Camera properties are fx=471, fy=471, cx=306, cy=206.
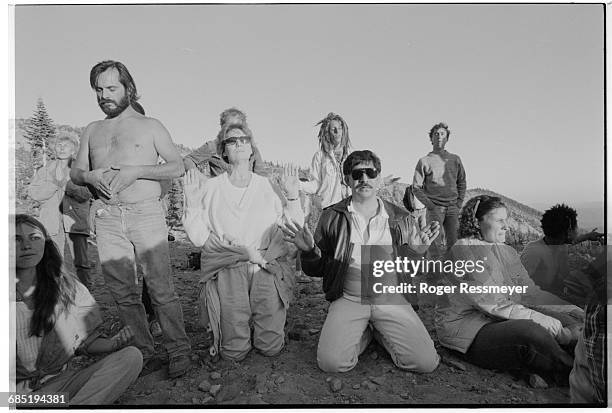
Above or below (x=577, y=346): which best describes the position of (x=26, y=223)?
above

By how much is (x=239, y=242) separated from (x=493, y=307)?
203 centimetres

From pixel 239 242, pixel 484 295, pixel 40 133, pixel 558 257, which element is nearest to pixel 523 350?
pixel 484 295

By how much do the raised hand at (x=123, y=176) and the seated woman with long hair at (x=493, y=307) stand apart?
2511 millimetres

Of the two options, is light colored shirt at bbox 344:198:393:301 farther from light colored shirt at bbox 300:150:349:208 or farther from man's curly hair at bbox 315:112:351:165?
man's curly hair at bbox 315:112:351:165

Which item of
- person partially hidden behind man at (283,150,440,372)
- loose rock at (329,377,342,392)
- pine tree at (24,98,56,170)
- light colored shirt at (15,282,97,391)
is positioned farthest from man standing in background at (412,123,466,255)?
pine tree at (24,98,56,170)

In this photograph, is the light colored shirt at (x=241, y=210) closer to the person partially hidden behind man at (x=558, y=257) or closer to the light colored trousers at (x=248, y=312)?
the light colored trousers at (x=248, y=312)

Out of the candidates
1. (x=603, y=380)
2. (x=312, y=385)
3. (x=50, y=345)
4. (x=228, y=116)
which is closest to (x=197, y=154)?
(x=228, y=116)

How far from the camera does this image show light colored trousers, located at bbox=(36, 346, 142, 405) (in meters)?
3.40

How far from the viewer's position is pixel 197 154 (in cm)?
372

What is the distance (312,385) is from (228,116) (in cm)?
215

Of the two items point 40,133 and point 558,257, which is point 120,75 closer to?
point 40,133

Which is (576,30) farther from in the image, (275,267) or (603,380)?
(275,267)

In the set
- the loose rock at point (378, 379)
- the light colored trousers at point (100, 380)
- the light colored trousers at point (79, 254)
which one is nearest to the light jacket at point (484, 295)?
the loose rock at point (378, 379)

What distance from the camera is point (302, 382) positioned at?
140 inches
